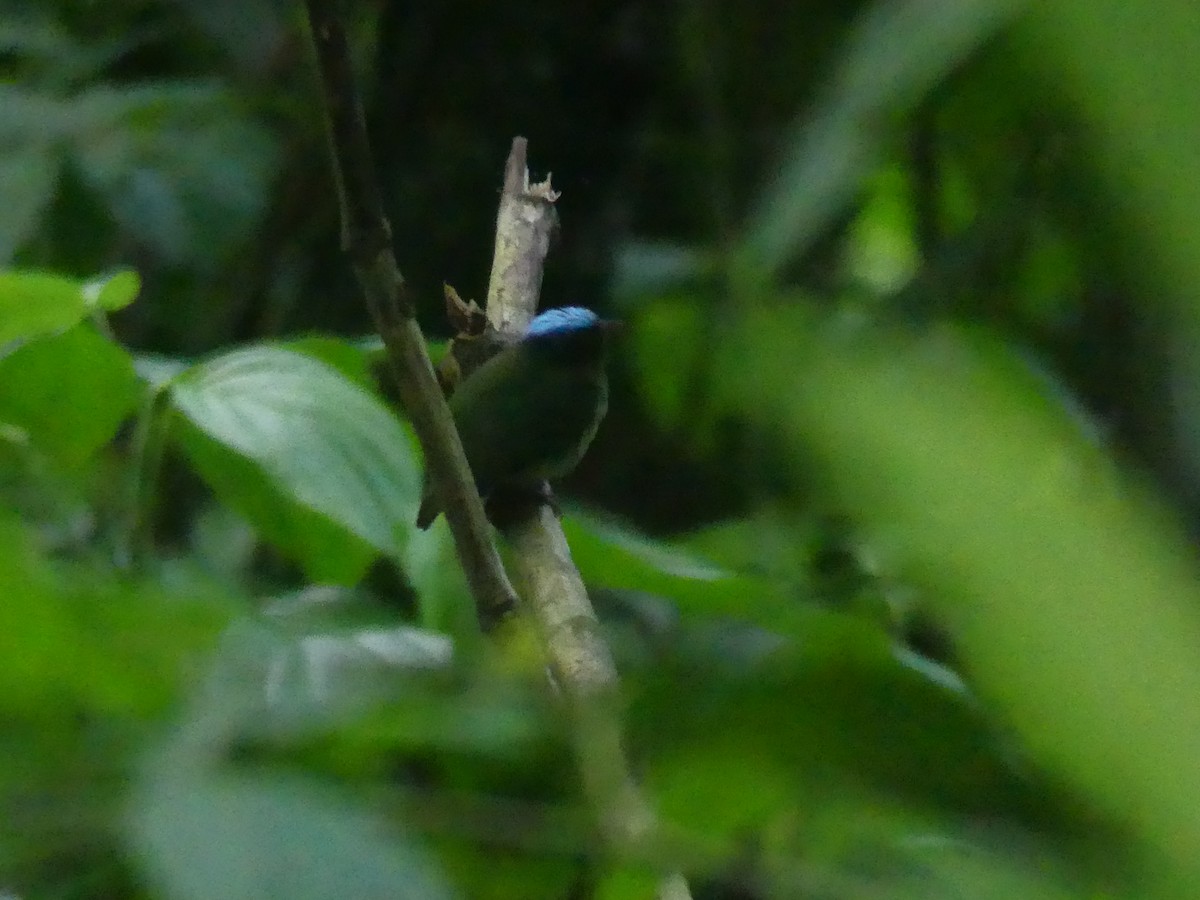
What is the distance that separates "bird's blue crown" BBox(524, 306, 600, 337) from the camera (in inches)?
61.5

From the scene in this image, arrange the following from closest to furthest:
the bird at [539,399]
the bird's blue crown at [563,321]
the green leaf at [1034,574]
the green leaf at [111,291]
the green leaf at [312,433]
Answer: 1. the green leaf at [1034,574]
2. the green leaf at [312,433]
3. the green leaf at [111,291]
4. the bird at [539,399]
5. the bird's blue crown at [563,321]

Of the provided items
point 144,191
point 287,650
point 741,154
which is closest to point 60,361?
point 287,650

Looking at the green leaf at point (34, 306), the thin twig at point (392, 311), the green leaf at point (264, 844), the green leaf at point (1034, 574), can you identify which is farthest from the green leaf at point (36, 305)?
the green leaf at point (1034, 574)

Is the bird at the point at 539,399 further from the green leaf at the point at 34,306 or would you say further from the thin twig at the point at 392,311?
the thin twig at the point at 392,311

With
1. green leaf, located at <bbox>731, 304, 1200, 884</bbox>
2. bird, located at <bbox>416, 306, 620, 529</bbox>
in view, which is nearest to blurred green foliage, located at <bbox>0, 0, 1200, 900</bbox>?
green leaf, located at <bbox>731, 304, 1200, 884</bbox>

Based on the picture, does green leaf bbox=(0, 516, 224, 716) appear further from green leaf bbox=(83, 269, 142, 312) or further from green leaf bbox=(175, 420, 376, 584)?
green leaf bbox=(83, 269, 142, 312)

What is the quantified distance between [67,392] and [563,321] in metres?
0.90

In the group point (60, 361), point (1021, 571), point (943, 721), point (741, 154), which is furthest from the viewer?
point (741, 154)

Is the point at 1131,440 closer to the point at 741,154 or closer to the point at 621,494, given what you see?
the point at 741,154

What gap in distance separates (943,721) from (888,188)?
0.98 feet

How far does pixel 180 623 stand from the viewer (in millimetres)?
404

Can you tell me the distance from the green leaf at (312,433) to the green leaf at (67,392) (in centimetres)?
4

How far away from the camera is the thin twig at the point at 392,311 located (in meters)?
0.33

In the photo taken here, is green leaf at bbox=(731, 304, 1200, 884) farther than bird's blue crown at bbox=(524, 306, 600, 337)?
No
